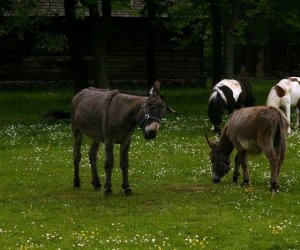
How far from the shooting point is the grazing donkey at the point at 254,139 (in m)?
12.7

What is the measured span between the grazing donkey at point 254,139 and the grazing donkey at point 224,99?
27.5 ft

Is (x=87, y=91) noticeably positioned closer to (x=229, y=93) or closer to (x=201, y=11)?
(x=229, y=93)

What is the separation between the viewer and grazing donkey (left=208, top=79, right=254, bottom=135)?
73.3 feet

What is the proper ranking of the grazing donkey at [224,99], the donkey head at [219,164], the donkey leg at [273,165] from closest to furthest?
1. the donkey leg at [273,165]
2. the donkey head at [219,164]
3. the grazing donkey at [224,99]

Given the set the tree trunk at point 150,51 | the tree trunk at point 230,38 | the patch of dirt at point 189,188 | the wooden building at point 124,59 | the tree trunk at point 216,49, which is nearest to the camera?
the patch of dirt at point 189,188

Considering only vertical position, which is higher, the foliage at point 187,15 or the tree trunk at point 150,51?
the foliage at point 187,15

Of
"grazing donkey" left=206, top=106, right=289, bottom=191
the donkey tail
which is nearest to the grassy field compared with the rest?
"grazing donkey" left=206, top=106, right=289, bottom=191

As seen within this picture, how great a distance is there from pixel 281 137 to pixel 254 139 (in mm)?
495

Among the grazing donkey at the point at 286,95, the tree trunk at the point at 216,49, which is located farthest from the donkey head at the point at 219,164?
the tree trunk at the point at 216,49

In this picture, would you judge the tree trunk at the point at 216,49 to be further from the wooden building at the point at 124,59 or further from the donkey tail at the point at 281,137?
the donkey tail at the point at 281,137

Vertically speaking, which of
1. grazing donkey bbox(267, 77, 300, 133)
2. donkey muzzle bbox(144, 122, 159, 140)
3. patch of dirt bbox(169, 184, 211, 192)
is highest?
donkey muzzle bbox(144, 122, 159, 140)

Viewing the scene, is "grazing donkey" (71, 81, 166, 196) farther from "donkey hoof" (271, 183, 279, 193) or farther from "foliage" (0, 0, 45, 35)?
"foliage" (0, 0, 45, 35)

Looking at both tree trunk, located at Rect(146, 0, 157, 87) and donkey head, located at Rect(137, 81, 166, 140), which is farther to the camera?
tree trunk, located at Rect(146, 0, 157, 87)

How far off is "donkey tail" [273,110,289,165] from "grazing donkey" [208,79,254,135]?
365 inches
